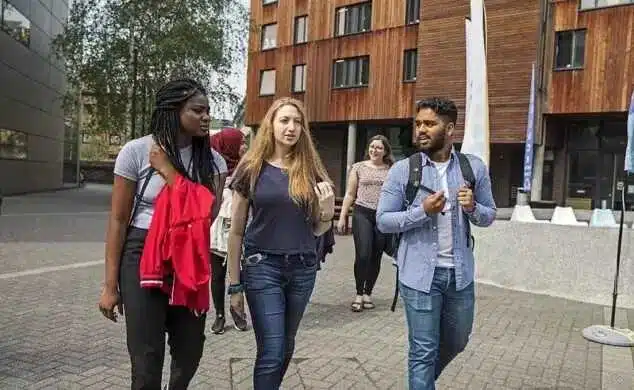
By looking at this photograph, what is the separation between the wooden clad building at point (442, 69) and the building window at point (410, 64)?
0.16 feet

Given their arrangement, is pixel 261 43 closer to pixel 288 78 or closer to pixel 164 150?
pixel 288 78

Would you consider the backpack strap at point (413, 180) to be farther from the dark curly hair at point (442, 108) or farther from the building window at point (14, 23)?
the building window at point (14, 23)

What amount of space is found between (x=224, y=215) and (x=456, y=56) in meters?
22.5

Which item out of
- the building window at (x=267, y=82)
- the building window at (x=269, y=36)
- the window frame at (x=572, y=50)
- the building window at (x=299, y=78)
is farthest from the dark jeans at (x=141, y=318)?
the building window at (x=269, y=36)

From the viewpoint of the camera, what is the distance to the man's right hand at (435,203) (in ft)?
9.65

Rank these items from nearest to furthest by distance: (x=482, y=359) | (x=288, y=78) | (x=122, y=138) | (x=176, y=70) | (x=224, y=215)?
(x=482, y=359), (x=224, y=215), (x=176, y=70), (x=122, y=138), (x=288, y=78)

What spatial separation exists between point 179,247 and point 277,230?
63 centimetres

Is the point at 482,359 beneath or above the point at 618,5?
beneath

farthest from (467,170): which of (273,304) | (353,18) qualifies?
(353,18)

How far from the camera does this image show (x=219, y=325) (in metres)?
5.39

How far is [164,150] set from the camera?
277 cm

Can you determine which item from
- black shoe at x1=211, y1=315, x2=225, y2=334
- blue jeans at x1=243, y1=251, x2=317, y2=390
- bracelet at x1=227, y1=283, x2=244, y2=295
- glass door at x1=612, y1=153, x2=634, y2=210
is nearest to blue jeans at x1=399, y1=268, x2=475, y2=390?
blue jeans at x1=243, y1=251, x2=317, y2=390

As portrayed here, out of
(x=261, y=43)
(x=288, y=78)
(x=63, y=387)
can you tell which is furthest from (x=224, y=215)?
(x=261, y=43)

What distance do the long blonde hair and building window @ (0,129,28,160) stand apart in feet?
85.7
